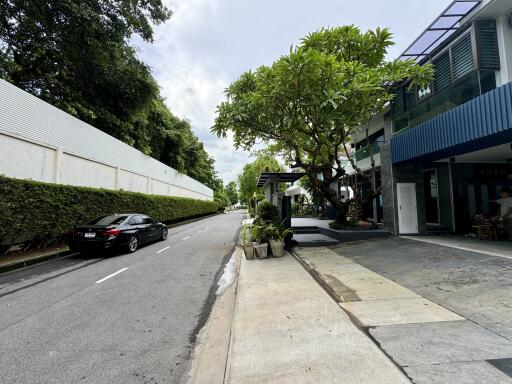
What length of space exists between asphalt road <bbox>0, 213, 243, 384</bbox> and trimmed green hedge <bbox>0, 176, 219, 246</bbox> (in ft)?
4.70

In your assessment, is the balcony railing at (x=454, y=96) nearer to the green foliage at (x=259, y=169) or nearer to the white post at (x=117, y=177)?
the white post at (x=117, y=177)

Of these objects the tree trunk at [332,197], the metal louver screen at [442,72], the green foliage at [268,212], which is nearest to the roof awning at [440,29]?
the metal louver screen at [442,72]

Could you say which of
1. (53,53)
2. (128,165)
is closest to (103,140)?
(128,165)

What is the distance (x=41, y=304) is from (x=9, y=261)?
160 inches

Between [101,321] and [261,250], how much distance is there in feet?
17.2

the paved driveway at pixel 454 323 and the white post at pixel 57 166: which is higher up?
the white post at pixel 57 166

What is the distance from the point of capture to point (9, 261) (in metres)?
7.39

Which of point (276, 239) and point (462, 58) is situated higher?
point (462, 58)

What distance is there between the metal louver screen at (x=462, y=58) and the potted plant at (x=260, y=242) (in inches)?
327

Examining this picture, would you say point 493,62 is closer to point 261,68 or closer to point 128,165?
point 261,68

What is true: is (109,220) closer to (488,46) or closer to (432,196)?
(432,196)

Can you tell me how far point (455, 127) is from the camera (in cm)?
776

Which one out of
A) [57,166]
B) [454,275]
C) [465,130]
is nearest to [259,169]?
[57,166]

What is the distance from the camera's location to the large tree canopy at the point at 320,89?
22.7 ft
